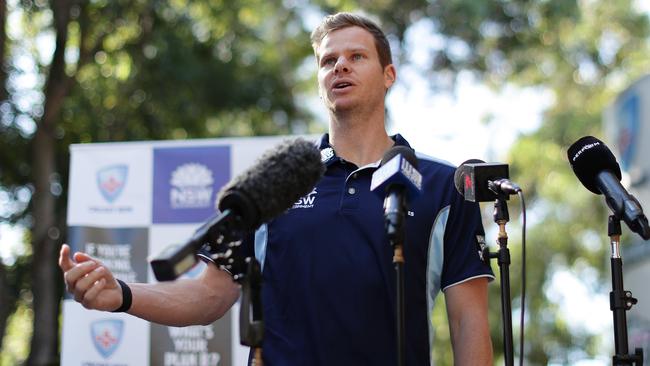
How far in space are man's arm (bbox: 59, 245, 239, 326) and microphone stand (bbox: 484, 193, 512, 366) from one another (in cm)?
111

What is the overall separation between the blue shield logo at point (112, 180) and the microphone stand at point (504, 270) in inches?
152

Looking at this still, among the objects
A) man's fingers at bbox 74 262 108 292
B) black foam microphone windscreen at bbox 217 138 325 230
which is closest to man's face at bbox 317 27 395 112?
black foam microphone windscreen at bbox 217 138 325 230

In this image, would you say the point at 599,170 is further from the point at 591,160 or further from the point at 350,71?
the point at 350,71

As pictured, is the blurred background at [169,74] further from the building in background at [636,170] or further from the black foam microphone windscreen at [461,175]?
the black foam microphone windscreen at [461,175]

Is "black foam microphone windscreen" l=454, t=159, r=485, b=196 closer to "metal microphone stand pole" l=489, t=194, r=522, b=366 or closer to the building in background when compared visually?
"metal microphone stand pole" l=489, t=194, r=522, b=366

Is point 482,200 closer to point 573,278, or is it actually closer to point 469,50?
point 469,50

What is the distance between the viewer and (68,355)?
21.2ft

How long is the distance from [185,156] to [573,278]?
68.8 ft

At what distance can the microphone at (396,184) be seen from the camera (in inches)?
121

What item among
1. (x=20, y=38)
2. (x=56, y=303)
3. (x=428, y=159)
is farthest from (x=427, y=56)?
(x=428, y=159)

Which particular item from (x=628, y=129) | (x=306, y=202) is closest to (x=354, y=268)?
(x=306, y=202)

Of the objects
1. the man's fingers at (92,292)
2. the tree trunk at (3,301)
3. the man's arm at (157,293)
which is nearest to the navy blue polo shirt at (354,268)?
the man's arm at (157,293)

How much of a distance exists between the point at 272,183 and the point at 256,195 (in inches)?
3.8

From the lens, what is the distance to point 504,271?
3424mm
